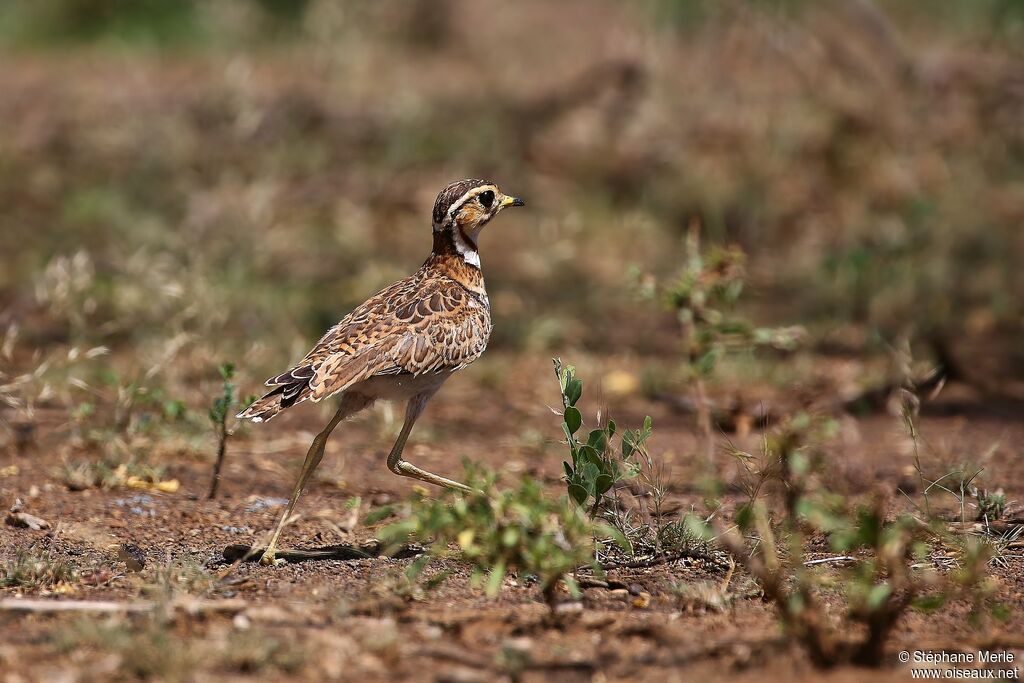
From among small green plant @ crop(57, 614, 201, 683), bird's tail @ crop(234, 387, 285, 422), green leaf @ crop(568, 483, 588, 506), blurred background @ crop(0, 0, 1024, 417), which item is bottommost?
small green plant @ crop(57, 614, 201, 683)

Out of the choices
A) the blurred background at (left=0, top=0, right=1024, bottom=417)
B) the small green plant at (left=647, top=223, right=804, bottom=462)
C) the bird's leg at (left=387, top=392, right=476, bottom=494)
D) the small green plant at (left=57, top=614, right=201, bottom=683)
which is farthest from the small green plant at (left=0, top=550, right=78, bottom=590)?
the blurred background at (left=0, top=0, right=1024, bottom=417)

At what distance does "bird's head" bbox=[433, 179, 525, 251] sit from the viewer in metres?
6.17

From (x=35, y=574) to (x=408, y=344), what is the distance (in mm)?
1706

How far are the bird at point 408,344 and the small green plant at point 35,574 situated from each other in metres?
0.72

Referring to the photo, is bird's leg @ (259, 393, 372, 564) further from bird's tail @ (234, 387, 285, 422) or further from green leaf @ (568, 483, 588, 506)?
green leaf @ (568, 483, 588, 506)

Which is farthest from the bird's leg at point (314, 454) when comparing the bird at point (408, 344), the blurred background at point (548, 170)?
the blurred background at point (548, 170)

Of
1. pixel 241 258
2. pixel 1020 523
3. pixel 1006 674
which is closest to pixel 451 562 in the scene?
pixel 1006 674

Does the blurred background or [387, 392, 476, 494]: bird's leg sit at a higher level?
the blurred background

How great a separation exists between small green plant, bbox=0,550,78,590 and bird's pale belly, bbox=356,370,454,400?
1351mm

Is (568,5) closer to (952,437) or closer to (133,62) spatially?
(133,62)

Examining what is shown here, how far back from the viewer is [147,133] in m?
11.0

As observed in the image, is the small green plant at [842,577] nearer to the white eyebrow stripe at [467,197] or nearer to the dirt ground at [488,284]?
the dirt ground at [488,284]

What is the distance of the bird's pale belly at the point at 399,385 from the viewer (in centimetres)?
544

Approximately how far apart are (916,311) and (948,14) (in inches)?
249
